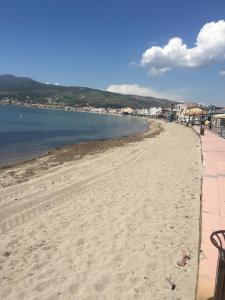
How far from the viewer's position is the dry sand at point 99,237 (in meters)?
5.11

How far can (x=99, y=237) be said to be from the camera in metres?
6.89

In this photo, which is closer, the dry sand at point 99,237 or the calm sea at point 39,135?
the dry sand at point 99,237

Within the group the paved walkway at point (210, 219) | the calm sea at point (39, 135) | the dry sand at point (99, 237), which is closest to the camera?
the paved walkway at point (210, 219)

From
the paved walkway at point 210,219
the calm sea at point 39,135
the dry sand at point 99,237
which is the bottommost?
the calm sea at point 39,135

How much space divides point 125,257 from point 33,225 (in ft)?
9.14

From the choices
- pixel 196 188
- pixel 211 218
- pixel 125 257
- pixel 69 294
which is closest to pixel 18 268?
pixel 69 294

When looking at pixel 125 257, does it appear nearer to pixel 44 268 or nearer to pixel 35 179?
pixel 44 268

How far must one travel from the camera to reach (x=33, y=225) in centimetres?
782

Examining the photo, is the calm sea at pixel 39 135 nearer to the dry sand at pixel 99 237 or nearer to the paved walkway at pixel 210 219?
the dry sand at pixel 99 237

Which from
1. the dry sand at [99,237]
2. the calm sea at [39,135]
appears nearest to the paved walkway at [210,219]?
the dry sand at [99,237]

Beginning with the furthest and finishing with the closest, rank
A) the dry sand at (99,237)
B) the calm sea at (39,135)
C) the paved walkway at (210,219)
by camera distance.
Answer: the calm sea at (39,135) → the dry sand at (99,237) → the paved walkway at (210,219)

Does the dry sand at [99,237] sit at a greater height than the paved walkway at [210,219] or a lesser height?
lesser

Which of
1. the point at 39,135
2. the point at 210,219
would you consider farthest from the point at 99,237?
the point at 39,135

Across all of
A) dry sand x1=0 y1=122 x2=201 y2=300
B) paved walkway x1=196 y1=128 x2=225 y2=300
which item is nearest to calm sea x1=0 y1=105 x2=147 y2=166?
dry sand x1=0 y1=122 x2=201 y2=300
